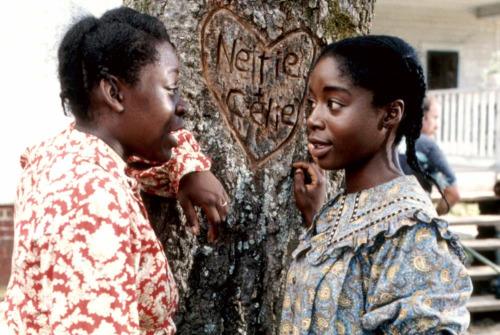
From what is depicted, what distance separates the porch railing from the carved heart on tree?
8874 millimetres

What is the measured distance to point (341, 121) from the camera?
1830 millimetres

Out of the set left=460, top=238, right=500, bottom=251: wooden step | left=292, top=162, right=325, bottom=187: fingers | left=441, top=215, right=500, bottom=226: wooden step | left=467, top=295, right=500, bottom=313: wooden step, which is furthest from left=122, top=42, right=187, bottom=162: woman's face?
left=441, top=215, right=500, bottom=226: wooden step

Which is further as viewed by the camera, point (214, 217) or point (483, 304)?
point (483, 304)

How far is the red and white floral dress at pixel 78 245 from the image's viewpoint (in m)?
1.41

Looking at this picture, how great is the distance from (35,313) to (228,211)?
862 mm

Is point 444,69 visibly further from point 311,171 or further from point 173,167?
point 173,167

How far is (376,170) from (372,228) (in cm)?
21

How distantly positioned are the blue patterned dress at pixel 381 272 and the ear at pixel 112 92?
723 mm

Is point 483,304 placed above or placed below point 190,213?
below

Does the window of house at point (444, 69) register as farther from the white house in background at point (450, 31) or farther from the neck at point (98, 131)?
the neck at point (98, 131)

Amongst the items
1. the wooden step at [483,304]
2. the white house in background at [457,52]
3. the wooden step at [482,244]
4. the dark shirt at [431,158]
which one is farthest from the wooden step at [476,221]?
the white house in background at [457,52]

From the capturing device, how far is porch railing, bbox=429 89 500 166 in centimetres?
1073

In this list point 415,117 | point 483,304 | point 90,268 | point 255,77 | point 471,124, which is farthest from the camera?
point 471,124

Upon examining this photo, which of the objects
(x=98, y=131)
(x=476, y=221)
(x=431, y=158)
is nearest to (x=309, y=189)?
(x=98, y=131)
